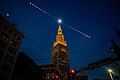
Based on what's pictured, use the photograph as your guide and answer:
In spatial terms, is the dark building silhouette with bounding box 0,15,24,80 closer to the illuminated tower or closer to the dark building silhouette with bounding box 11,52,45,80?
the dark building silhouette with bounding box 11,52,45,80

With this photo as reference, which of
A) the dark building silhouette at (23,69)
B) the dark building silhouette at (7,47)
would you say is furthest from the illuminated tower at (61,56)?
the dark building silhouette at (7,47)

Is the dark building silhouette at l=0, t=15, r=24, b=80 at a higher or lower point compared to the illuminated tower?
lower

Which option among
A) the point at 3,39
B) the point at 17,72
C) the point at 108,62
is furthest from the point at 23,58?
the point at 108,62

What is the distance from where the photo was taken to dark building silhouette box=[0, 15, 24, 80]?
38656 millimetres

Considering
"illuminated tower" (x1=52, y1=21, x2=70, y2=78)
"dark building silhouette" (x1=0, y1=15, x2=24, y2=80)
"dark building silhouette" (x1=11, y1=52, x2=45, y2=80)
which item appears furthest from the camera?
"illuminated tower" (x1=52, y1=21, x2=70, y2=78)

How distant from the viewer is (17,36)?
4894cm

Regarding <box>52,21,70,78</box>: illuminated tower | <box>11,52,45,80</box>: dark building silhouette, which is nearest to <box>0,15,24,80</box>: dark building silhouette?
<box>11,52,45,80</box>: dark building silhouette

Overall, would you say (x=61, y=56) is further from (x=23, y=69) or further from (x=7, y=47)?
(x=7, y=47)

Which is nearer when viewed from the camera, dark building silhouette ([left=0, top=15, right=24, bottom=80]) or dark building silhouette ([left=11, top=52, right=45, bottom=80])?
dark building silhouette ([left=0, top=15, right=24, bottom=80])

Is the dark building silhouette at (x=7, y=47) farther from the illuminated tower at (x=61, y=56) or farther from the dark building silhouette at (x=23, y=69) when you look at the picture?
the illuminated tower at (x=61, y=56)

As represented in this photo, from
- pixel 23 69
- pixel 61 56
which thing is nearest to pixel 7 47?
pixel 23 69

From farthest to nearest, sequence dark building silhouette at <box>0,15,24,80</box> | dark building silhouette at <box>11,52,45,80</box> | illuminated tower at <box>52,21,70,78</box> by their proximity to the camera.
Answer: illuminated tower at <box>52,21,70,78</box> → dark building silhouette at <box>11,52,45,80</box> → dark building silhouette at <box>0,15,24,80</box>

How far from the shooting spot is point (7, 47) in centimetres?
4212

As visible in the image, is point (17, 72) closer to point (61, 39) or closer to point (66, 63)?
point (66, 63)
